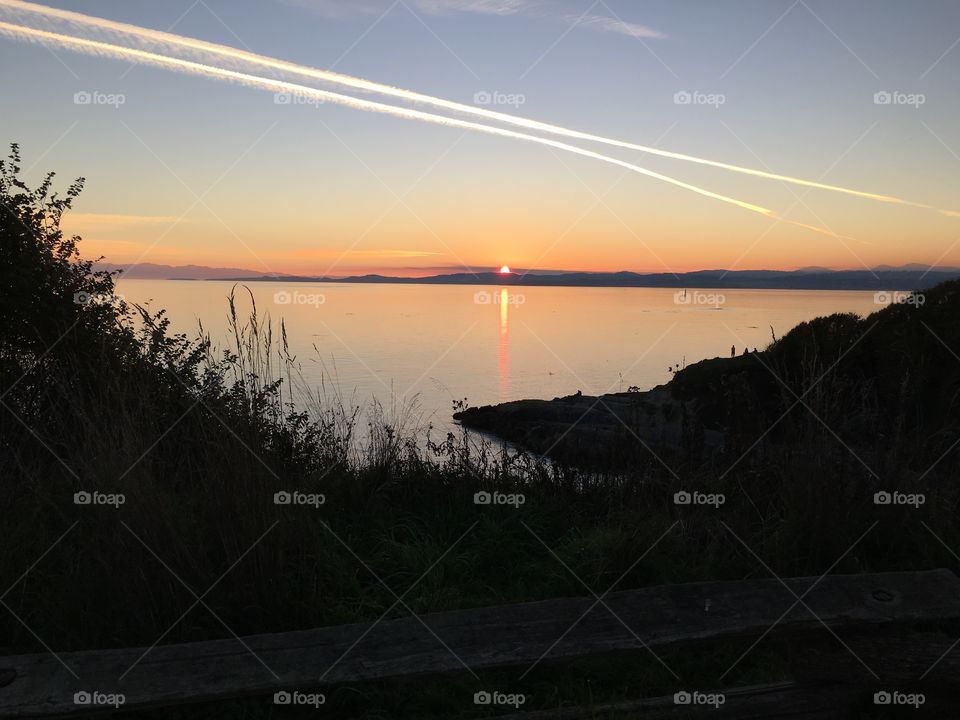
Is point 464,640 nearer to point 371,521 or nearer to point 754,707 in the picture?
point 754,707

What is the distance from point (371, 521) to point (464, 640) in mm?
2314

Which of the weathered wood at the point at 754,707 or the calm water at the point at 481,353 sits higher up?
the calm water at the point at 481,353

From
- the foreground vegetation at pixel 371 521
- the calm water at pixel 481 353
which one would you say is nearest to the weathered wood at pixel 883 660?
the foreground vegetation at pixel 371 521

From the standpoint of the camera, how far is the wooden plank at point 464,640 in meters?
2.78

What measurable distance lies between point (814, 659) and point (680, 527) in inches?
73.6

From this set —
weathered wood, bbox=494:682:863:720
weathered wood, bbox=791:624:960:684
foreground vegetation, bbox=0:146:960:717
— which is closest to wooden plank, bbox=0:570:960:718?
weathered wood, bbox=791:624:960:684

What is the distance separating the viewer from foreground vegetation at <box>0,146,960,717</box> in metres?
3.75

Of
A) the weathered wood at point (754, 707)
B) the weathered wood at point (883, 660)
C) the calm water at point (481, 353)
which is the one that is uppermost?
the calm water at point (481, 353)

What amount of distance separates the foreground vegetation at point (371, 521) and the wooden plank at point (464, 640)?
52cm

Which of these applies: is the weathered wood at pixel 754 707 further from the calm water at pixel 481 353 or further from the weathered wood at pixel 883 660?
the calm water at pixel 481 353

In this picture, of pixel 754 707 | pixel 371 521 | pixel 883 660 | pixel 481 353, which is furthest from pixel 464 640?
pixel 481 353

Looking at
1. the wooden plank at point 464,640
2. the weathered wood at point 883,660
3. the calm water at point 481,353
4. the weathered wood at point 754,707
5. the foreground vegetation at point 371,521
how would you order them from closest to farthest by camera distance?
the wooden plank at point 464,640
the weathered wood at point 754,707
the weathered wood at point 883,660
the foreground vegetation at point 371,521
the calm water at point 481,353

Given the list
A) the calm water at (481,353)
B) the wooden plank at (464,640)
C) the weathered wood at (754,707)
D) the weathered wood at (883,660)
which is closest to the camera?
the wooden plank at (464,640)

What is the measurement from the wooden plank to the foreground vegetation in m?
0.52
